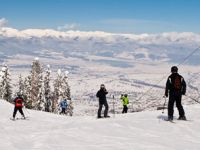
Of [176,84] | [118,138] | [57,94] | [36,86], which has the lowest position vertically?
[118,138]

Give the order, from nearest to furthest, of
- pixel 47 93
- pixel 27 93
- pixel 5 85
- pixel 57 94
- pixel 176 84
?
pixel 176 84, pixel 27 93, pixel 5 85, pixel 57 94, pixel 47 93

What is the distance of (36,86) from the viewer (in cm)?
7406

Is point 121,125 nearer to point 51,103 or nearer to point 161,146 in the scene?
point 161,146

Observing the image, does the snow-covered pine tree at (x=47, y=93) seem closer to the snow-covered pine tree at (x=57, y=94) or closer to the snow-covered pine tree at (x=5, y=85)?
the snow-covered pine tree at (x=57, y=94)

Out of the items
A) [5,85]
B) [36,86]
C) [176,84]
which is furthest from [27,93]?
[176,84]

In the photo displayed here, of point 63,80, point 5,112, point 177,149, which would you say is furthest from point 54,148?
point 63,80

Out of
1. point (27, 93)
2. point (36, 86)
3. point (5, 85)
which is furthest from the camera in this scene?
point (36, 86)

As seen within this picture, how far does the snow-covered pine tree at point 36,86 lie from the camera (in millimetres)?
70894

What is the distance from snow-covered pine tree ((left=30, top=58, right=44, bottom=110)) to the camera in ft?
233

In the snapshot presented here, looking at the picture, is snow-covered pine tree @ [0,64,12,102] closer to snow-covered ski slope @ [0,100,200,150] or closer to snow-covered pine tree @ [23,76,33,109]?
snow-covered pine tree @ [23,76,33,109]

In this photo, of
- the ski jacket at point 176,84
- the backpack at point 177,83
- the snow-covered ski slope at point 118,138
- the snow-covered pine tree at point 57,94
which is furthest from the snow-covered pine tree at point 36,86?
the snow-covered ski slope at point 118,138

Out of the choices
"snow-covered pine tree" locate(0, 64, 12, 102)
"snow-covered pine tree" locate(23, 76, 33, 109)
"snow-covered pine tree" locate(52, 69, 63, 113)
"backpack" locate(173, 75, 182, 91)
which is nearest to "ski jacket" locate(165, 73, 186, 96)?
"backpack" locate(173, 75, 182, 91)

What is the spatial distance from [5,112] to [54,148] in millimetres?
21346

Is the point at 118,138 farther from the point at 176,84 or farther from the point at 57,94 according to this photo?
the point at 57,94
